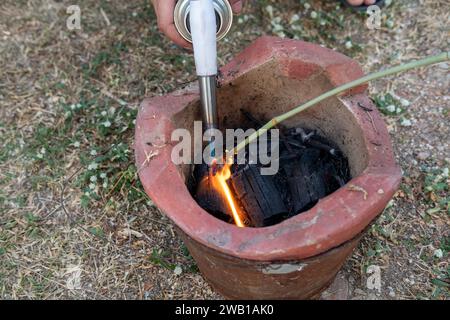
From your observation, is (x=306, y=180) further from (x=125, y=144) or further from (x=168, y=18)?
(x=125, y=144)

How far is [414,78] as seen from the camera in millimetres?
2859

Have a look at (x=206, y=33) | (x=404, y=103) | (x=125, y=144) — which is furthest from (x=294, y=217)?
(x=404, y=103)

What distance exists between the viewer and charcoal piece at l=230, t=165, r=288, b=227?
192cm

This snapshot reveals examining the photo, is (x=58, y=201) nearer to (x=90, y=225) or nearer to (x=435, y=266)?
(x=90, y=225)

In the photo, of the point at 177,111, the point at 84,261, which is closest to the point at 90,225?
the point at 84,261

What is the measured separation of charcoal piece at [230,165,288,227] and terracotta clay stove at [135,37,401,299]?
0.24 metres

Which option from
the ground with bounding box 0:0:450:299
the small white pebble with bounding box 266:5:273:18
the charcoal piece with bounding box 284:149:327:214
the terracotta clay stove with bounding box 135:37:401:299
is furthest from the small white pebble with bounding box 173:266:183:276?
the small white pebble with bounding box 266:5:273:18

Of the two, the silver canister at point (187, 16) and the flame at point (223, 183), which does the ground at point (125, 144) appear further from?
the silver canister at point (187, 16)

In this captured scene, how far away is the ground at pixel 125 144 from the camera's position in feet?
7.37

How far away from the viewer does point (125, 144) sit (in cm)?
261

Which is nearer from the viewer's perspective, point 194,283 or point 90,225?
point 194,283

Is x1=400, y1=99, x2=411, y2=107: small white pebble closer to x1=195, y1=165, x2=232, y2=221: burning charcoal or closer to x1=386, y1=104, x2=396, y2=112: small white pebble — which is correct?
x1=386, y1=104, x2=396, y2=112: small white pebble

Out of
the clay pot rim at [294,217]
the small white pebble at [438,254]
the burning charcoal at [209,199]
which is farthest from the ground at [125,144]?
the clay pot rim at [294,217]
